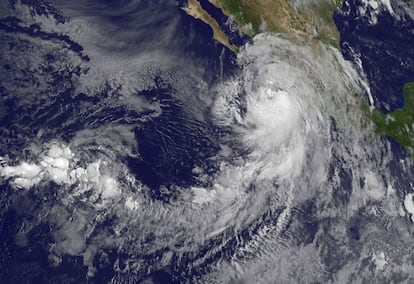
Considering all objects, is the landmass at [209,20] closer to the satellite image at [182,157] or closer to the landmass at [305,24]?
the satellite image at [182,157]

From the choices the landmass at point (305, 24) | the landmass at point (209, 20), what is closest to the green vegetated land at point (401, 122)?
the landmass at point (305, 24)

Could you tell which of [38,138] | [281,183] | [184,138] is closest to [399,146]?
[281,183]

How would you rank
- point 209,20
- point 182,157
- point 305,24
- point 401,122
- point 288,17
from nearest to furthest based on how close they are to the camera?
point 182,157 < point 209,20 < point 288,17 < point 305,24 < point 401,122

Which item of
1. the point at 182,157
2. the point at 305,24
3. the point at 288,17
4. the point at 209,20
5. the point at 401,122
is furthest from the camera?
the point at 401,122

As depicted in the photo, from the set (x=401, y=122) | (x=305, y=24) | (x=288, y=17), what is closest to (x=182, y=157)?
(x=288, y=17)

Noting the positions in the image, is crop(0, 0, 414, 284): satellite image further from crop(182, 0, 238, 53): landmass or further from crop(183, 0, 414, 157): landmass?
crop(183, 0, 414, 157): landmass

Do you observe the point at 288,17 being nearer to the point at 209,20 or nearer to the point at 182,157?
the point at 209,20

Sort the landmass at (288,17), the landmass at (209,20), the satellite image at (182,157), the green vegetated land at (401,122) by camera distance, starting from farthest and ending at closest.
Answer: the green vegetated land at (401,122) → the landmass at (288,17) → the landmass at (209,20) → the satellite image at (182,157)
